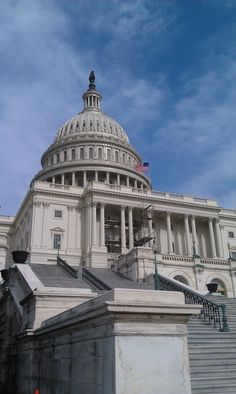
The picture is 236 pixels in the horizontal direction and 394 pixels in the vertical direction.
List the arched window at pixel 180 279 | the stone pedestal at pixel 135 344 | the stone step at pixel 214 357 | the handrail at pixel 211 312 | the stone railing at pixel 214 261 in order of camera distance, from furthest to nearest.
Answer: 1. the stone railing at pixel 214 261
2. the arched window at pixel 180 279
3. the handrail at pixel 211 312
4. the stone step at pixel 214 357
5. the stone pedestal at pixel 135 344

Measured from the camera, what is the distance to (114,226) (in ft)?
213

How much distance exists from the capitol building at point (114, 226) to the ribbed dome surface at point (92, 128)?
36.1 feet

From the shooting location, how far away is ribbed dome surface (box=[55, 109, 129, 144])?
93188 mm

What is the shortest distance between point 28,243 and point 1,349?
137ft

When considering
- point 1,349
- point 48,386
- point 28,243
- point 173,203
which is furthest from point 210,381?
point 173,203

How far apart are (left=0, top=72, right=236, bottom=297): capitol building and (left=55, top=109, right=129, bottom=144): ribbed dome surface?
11.0 metres

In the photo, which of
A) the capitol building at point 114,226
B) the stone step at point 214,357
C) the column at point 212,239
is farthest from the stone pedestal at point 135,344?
the column at point 212,239

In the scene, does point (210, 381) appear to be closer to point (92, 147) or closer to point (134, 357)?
point (134, 357)

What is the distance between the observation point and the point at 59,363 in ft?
30.5

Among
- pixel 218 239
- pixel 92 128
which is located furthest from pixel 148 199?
pixel 92 128

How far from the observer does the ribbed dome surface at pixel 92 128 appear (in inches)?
3669

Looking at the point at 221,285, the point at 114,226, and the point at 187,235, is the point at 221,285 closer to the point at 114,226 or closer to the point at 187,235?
the point at 187,235

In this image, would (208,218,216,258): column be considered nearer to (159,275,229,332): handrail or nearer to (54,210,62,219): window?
(54,210,62,219): window

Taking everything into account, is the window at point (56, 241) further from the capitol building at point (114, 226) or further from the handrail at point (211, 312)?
the handrail at point (211, 312)
